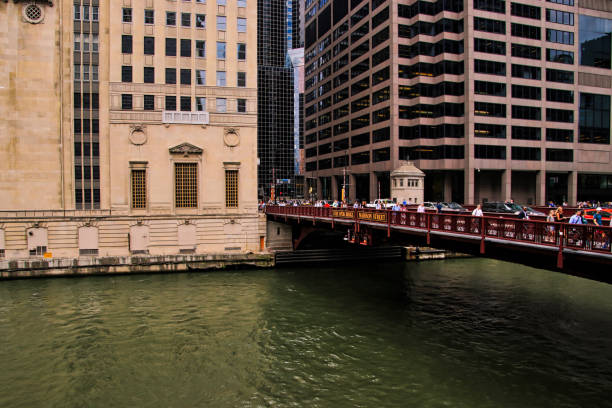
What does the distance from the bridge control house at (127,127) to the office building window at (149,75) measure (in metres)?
0.10

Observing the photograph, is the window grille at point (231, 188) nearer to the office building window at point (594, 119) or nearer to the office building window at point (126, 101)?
the office building window at point (126, 101)

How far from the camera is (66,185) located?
4181cm

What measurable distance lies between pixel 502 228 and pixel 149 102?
1497 inches

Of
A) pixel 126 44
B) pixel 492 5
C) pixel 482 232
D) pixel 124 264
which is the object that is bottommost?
pixel 124 264

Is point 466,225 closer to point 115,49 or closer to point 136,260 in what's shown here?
point 136,260

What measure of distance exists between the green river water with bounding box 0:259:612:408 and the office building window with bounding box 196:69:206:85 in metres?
22.7

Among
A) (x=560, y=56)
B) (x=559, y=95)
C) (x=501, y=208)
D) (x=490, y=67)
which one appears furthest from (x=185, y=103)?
(x=560, y=56)

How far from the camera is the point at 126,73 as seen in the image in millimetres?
43125

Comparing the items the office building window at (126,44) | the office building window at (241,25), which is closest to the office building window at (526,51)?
the office building window at (241,25)

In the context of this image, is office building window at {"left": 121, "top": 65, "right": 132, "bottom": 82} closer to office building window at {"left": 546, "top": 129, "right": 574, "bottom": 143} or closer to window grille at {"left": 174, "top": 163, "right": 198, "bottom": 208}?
window grille at {"left": 174, "top": 163, "right": 198, "bottom": 208}

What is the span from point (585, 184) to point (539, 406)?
76.0 meters

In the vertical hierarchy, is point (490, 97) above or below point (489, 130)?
above

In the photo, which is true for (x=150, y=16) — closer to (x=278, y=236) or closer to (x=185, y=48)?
(x=185, y=48)

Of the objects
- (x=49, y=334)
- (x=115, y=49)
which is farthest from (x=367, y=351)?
(x=115, y=49)
